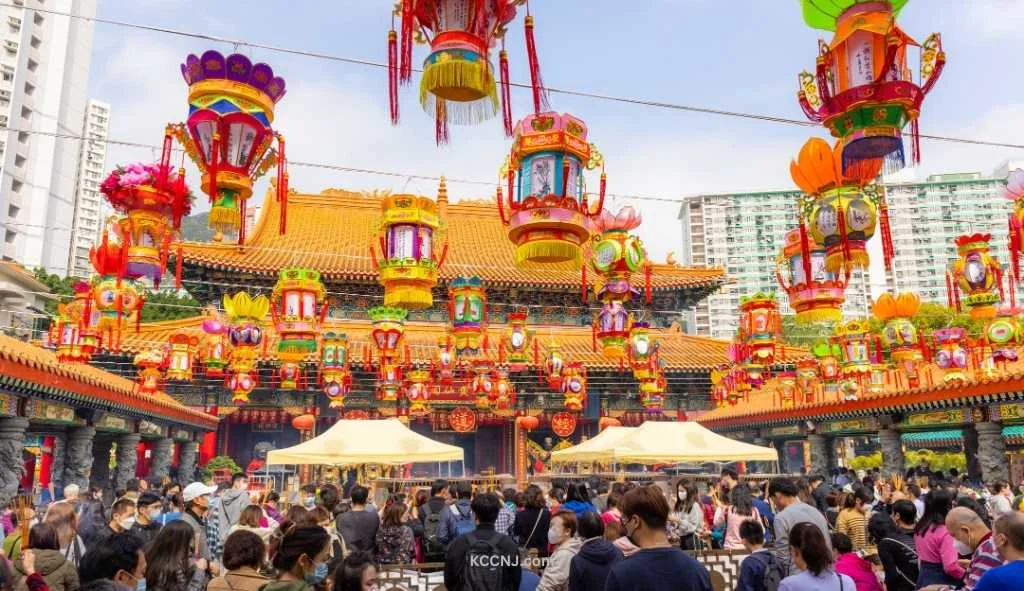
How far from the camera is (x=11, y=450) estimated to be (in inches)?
523

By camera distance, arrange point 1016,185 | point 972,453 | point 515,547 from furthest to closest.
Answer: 1. point 972,453
2. point 1016,185
3. point 515,547

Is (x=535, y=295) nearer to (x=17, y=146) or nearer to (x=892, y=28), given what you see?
(x=892, y=28)

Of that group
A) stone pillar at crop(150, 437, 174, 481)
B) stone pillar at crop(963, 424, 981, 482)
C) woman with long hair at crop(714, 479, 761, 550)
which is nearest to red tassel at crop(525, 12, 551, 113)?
woman with long hair at crop(714, 479, 761, 550)

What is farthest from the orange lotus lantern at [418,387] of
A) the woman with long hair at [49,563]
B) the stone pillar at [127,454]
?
the woman with long hair at [49,563]

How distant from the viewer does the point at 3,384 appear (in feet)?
40.2

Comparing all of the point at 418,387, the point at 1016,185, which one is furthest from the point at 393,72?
the point at 418,387

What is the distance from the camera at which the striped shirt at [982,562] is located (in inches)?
146

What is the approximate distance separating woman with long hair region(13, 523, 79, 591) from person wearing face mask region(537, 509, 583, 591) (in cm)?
290

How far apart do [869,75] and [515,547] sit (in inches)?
210

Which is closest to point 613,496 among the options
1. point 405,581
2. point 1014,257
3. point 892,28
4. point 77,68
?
point 405,581

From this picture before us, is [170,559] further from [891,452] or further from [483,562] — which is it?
[891,452]

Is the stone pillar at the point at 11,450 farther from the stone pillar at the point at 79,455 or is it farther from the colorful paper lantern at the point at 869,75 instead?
the colorful paper lantern at the point at 869,75

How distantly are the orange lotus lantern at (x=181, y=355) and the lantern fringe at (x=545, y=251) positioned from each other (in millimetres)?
11255

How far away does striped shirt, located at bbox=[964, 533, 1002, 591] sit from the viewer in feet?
12.2
